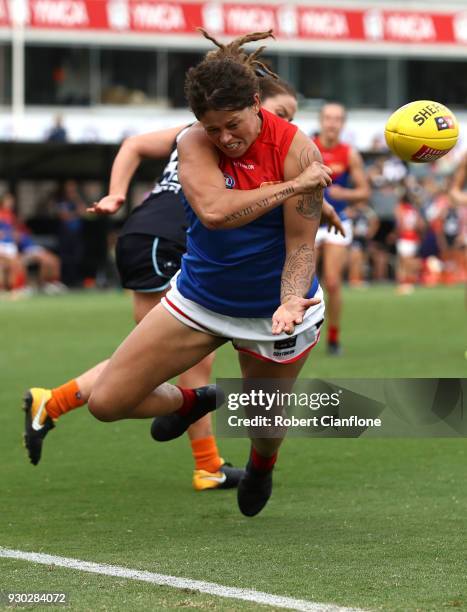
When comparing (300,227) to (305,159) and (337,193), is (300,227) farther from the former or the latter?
(337,193)

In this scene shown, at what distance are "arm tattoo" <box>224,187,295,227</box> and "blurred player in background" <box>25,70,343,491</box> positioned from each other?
Result: 1.64 meters

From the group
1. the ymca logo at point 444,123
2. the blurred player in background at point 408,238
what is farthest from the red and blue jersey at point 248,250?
the blurred player in background at point 408,238

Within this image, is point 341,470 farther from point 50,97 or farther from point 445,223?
point 50,97

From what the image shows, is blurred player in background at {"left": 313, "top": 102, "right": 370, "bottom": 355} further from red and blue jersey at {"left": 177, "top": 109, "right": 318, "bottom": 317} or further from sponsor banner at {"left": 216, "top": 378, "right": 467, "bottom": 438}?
red and blue jersey at {"left": 177, "top": 109, "right": 318, "bottom": 317}

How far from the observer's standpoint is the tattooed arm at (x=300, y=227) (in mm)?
5605

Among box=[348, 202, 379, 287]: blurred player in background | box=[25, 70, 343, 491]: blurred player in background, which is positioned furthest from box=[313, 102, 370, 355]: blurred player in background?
box=[348, 202, 379, 287]: blurred player in background

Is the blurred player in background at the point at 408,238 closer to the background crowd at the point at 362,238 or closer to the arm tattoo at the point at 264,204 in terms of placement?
the background crowd at the point at 362,238

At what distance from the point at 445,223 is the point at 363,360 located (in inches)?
686

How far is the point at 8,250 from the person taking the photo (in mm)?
26328

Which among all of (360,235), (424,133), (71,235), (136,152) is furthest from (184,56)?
(424,133)

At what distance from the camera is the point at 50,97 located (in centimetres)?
3856

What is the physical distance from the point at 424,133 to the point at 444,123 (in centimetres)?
12

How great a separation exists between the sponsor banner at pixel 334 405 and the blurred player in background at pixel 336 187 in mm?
7181

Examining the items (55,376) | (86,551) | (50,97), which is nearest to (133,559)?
(86,551)
